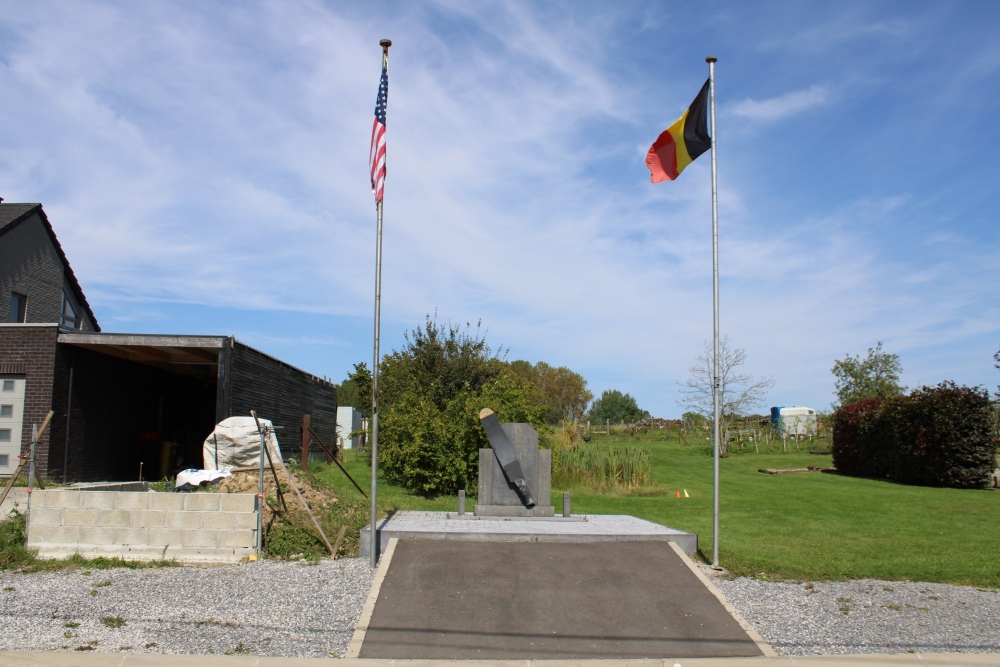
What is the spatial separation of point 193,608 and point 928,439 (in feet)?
66.5

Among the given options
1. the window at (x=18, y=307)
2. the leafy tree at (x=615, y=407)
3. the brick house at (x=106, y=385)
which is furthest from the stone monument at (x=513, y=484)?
the leafy tree at (x=615, y=407)

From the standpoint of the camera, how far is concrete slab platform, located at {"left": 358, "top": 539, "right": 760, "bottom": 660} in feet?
22.7

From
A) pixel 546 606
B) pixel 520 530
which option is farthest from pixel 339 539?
pixel 546 606

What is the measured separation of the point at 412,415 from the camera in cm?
1753

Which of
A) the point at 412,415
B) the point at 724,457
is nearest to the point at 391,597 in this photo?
the point at 412,415

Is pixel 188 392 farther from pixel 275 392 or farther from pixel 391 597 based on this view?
pixel 391 597

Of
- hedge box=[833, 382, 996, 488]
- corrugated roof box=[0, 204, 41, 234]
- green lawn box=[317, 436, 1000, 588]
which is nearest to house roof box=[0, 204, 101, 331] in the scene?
corrugated roof box=[0, 204, 41, 234]

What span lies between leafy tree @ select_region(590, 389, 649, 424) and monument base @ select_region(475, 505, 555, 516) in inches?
2765

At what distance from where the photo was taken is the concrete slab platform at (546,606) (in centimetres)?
692

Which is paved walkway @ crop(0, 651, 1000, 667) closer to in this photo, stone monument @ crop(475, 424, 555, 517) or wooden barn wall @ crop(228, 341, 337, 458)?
stone monument @ crop(475, 424, 555, 517)

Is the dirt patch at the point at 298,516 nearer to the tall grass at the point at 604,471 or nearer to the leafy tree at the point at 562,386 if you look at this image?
the tall grass at the point at 604,471

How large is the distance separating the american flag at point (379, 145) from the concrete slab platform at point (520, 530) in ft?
14.4

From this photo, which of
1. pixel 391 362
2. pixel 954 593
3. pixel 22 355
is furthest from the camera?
pixel 391 362

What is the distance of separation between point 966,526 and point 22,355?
18.2 meters
